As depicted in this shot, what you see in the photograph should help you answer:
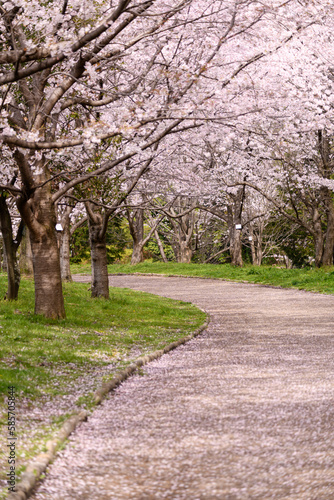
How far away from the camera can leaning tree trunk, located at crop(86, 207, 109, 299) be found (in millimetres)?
18109

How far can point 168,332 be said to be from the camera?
1291cm

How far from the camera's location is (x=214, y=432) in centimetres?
555

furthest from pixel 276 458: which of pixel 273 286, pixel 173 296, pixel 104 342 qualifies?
pixel 273 286

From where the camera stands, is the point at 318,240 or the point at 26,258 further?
the point at 318,240

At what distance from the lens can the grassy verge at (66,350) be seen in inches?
241

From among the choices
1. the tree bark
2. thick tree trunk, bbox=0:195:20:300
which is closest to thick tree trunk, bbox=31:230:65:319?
the tree bark

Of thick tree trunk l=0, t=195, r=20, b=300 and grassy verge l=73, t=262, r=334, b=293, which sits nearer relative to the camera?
thick tree trunk l=0, t=195, r=20, b=300

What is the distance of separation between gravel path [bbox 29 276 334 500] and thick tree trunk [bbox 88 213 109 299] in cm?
804

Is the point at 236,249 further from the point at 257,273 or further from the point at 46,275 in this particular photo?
the point at 46,275

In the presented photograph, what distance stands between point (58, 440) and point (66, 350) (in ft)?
15.0

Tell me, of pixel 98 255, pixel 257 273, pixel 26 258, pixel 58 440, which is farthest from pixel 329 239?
pixel 58 440

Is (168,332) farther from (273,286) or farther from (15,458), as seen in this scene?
(273,286)

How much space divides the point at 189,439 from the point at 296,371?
335 cm

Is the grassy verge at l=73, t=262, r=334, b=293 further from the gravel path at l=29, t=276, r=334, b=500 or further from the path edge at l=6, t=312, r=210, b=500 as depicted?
the path edge at l=6, t=312, r=210, b=500
